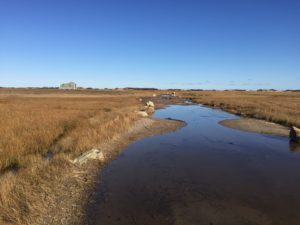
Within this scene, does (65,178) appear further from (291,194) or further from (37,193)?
(291,194)

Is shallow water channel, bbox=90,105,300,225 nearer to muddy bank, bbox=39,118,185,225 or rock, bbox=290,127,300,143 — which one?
muddy bank, bbox=39,118,185,225

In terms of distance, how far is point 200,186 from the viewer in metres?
9.89

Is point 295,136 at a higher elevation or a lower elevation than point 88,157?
higher

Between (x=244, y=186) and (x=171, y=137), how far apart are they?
1036 cm

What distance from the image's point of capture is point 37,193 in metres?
7.95

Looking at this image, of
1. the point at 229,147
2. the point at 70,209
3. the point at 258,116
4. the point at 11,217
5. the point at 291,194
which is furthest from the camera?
the point at 258,116

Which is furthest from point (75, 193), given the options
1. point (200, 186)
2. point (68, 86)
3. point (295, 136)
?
point (68, 86)

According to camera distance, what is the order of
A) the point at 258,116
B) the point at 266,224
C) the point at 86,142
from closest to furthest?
the point at 266,224 < the point at 86,142 < the point at 258,116

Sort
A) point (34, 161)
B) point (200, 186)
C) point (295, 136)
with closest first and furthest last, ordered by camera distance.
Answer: point (200, 186) < point (34, 161) < point (295, 136)

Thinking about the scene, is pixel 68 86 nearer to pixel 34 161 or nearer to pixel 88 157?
pixel 88 157

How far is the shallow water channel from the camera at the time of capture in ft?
24.6

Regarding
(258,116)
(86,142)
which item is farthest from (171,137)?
(258,116)

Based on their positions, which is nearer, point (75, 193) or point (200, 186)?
point (75, 193)

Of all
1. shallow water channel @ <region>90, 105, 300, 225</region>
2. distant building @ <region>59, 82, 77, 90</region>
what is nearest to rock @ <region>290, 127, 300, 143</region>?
shallow water channel @ <region>90, 105, 300, 225</region>
